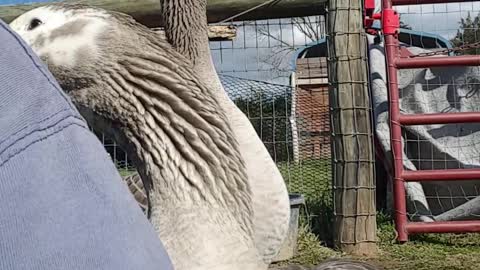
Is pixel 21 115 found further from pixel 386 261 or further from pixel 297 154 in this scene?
pixel 297 154

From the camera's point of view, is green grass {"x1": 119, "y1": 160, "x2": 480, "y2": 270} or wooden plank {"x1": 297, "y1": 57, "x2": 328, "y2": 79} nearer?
green grass {"x1": 119, "y1": 160, "x2": 480, "y2": 270}

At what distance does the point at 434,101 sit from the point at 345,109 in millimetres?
1509

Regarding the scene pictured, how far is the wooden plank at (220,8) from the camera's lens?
Answer: 4387mm

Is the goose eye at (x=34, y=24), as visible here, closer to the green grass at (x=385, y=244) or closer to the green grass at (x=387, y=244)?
the green grass at (x=385, y=244)

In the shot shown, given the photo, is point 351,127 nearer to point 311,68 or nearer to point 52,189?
point 311,68

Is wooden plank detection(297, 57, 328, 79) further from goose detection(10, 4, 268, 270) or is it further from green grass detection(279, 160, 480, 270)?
goose detection(10, 4, 268, 270)

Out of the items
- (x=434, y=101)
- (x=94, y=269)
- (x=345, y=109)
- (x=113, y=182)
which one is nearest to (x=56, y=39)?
(x=113, y=182)

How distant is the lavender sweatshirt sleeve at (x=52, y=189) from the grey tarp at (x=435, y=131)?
4.58 m

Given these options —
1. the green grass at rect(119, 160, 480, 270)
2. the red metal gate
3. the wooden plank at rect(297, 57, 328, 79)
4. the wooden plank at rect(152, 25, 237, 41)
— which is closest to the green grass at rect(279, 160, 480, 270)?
the green grass at rect(119, 160, 480, 270)

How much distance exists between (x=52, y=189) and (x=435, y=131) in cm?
513

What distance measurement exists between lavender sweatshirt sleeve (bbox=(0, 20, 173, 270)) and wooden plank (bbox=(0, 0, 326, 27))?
3.64m

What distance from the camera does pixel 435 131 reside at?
560 centimetres

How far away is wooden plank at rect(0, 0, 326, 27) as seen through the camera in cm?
439

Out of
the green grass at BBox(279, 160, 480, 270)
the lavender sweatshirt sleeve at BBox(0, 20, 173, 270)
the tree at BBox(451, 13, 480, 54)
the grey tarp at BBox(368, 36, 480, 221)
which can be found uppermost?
the lavender sweatshirt sleeve at BBox(0, 20, 173, 270)
